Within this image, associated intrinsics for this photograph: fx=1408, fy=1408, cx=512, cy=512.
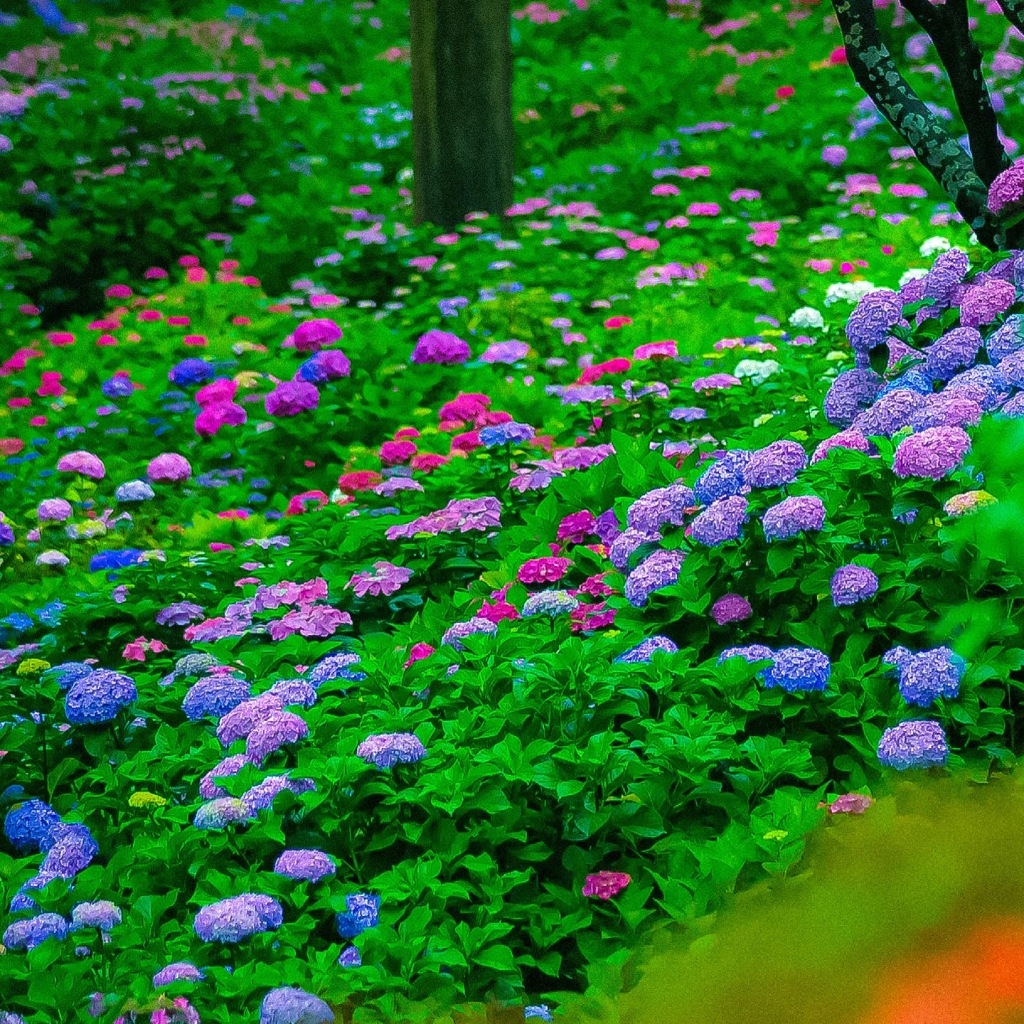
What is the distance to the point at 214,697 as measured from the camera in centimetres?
340

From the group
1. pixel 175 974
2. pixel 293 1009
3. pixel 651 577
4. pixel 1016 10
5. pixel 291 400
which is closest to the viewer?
pixel 293 1009

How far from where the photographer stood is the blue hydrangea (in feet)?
10.3

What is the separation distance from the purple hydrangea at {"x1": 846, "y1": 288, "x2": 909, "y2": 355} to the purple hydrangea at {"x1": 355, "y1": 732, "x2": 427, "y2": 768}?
5.70 ft

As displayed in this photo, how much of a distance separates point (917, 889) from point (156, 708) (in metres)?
2.43

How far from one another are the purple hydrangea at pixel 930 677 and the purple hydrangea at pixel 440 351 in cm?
372

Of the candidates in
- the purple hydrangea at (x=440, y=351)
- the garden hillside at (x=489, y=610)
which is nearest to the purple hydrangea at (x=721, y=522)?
the garden hillside at (x=489, y=610)

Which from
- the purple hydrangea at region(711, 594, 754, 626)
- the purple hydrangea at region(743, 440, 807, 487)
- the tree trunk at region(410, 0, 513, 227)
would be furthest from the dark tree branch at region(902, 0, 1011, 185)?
the tree trunk at region(410, 0, 513, 227)

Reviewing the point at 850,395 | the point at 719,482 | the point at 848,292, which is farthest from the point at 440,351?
the point at 719,482

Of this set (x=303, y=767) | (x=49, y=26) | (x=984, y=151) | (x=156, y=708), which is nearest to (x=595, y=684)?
(x=303, y=767)

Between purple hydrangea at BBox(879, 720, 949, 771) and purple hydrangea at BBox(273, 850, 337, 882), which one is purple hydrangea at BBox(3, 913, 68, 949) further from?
purple hydrangea at BBox(879, 720, 949, 771)

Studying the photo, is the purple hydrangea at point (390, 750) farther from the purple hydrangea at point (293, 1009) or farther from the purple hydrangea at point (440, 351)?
the purple hydrangea at point (440, 351)

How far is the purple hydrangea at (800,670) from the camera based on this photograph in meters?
2.94

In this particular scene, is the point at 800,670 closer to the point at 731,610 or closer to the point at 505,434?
the point at 731,610

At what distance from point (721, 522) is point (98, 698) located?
156cm
